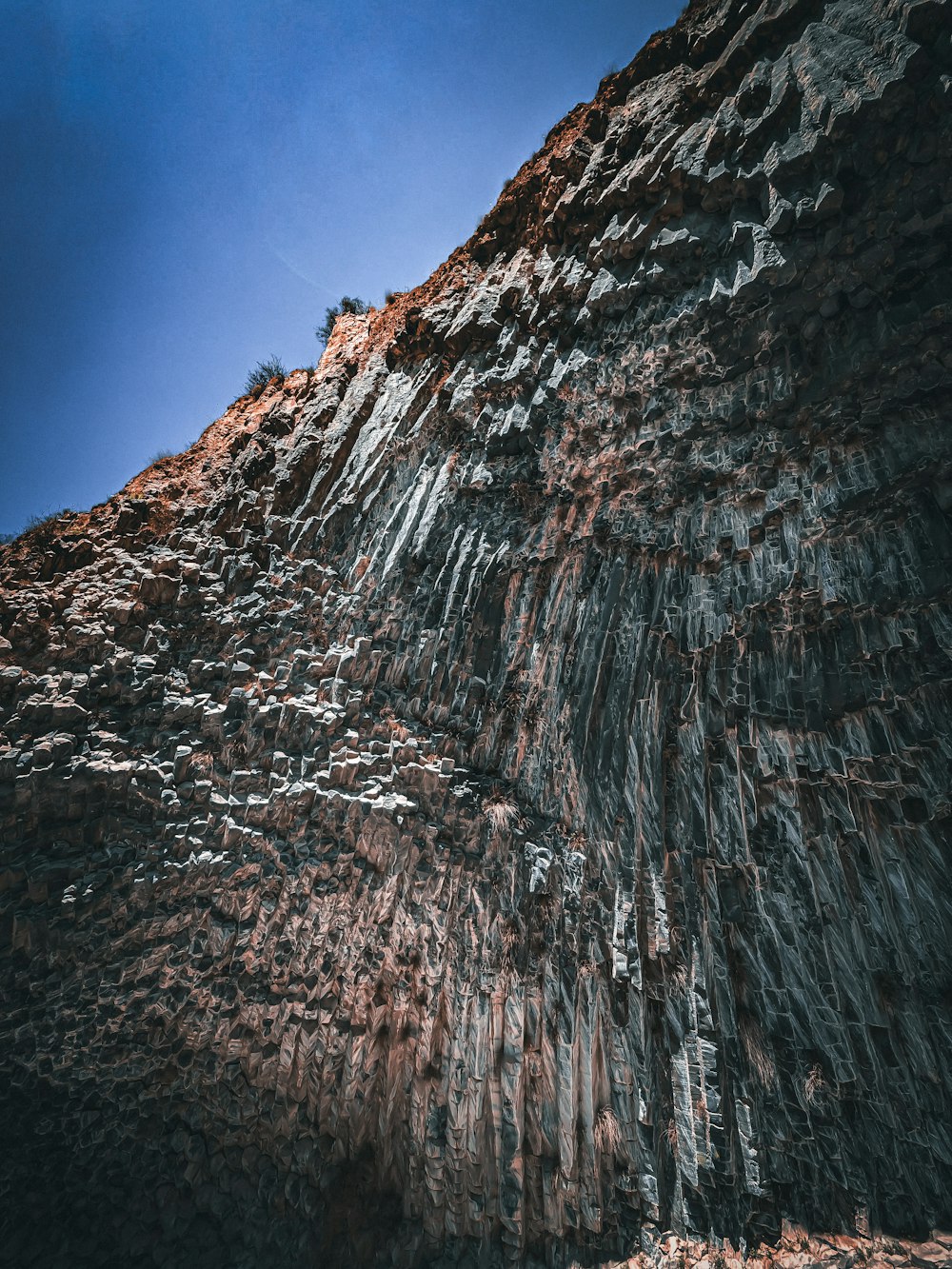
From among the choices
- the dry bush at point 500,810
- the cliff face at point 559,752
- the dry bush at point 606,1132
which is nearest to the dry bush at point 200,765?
the cliff face at point 559,752

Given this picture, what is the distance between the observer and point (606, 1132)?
19.3ft

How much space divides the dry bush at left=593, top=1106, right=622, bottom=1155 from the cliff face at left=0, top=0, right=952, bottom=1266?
53 millimetres

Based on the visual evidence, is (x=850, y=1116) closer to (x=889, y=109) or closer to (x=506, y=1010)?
(x=506, y=1010)

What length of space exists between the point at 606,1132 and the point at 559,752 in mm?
4026

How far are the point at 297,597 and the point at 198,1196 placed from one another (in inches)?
325

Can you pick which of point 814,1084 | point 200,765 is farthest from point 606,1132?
point 200,765

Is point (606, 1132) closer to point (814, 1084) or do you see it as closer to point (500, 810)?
point (814, 1084)

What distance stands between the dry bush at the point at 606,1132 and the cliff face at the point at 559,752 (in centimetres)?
5

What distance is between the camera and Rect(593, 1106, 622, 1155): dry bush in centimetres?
581

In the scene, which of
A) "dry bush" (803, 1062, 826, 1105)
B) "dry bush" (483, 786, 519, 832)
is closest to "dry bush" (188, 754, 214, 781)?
"dry bush" (483, 786, 519, 832)

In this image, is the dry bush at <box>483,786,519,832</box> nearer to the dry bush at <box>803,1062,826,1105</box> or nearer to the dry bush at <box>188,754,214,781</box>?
the dry bush at <box>803,1062,826,1105</box>

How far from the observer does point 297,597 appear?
354 inches

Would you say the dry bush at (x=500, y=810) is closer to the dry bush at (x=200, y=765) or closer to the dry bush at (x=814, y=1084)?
the dry bush at (x=814, y=1084)

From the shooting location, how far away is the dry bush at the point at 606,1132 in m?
5.81
